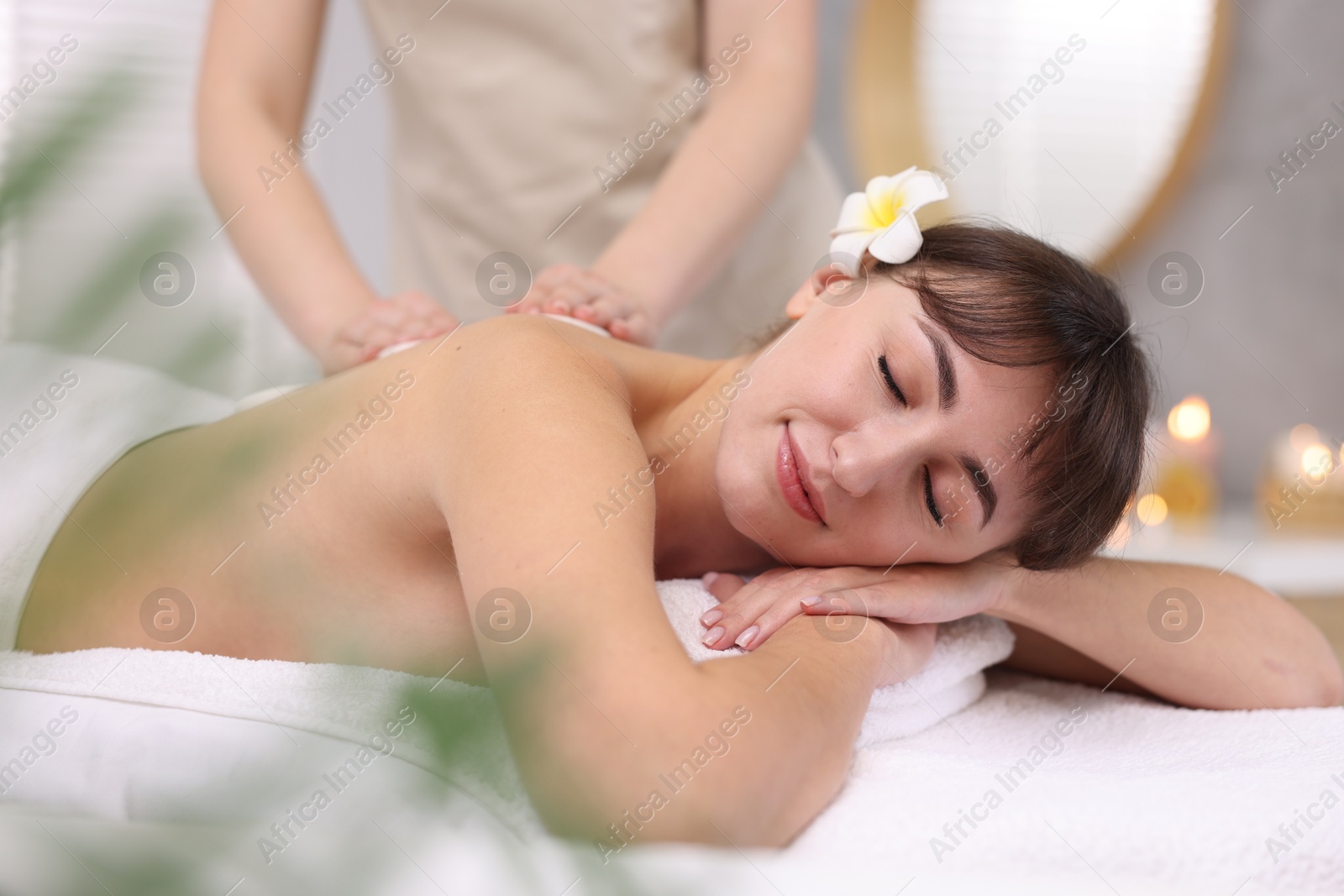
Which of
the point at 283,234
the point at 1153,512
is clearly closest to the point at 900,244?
the point at 283,234

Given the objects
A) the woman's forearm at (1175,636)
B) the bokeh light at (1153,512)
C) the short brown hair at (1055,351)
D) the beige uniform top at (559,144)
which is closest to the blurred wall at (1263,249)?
the bokeh light at (1153,512)

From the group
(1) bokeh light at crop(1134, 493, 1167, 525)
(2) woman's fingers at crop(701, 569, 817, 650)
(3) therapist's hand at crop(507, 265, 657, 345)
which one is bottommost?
(1) bokeh light at crop(1134, 493, 1167, 525)

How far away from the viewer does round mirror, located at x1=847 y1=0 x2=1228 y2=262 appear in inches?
112

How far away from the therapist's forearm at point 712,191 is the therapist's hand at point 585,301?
6 cm

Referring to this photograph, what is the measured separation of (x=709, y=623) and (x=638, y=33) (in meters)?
1.01

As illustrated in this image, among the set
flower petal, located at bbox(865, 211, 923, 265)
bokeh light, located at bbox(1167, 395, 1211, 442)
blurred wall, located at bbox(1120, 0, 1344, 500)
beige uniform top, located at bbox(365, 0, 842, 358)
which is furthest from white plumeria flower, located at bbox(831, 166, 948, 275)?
blurred wall, located at bbox(1120, 0, 1344, 500)

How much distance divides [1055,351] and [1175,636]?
345 millimetres

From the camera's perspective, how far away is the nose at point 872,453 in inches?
35.8

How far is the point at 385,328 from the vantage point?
3.78 ft

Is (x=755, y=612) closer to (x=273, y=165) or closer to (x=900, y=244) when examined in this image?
(x=900, y=244)

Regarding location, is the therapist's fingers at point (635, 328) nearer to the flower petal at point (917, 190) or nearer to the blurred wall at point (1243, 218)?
the flower petal at point (917, 190)

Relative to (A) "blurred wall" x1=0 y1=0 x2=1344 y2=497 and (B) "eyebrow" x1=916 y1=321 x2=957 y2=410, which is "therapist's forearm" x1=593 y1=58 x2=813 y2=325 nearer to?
(B) "eyebrow" x1=916 y1=321 x2=957 y2=410

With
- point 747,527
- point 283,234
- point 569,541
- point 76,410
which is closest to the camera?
point 76,410

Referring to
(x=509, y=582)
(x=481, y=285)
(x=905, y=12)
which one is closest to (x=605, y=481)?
(x=509, y=582)
